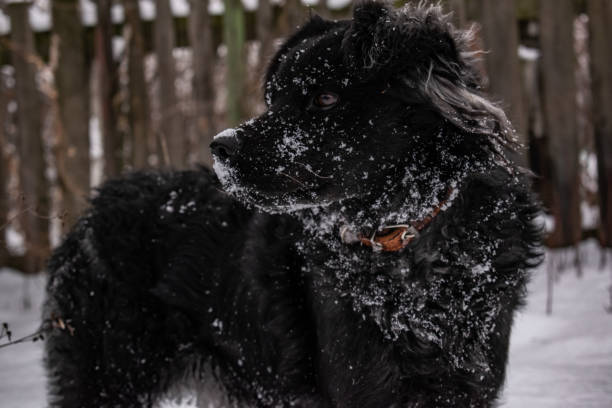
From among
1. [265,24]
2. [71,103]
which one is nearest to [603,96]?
[265,24]

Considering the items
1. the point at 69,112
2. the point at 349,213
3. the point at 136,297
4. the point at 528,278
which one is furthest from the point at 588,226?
the point at 69,112

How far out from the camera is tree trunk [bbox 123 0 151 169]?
6.33 metres

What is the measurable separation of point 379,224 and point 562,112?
3.43 meters

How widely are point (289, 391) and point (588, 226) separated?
4030 millimetres

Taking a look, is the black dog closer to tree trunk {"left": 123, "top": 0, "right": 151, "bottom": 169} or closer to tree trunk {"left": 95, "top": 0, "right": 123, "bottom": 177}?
tree trunk {"left": 95, "top": 0, "right": 123, "bottom": 177}

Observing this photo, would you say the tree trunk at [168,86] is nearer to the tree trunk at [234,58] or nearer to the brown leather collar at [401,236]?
the tree trunk at [234,58]

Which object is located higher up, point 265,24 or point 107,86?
point 265,24

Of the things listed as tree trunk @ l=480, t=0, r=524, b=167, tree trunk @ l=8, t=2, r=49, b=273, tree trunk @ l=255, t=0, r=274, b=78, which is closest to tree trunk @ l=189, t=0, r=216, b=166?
tree trunk @ l=255, t=0, r=274, b=78

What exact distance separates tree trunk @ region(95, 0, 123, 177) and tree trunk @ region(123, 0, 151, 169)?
400 millimetres

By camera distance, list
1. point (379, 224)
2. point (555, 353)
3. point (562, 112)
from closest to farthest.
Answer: point (379, 224), point (555, 353), point (562, 112)

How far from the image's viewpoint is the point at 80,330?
2.72 metres

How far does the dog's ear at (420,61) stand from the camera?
7.02ft

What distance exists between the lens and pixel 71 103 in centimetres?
626

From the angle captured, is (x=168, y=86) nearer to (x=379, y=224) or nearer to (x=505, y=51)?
(x=505, y=51)
